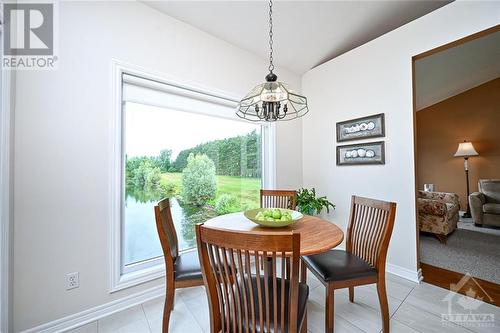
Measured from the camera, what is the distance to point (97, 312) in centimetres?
170

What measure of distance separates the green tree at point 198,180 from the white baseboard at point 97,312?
0.97 meters

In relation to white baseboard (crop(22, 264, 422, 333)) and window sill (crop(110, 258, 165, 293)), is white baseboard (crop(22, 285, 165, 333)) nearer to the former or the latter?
white baseboard (crop(22, 264, 422, 333))

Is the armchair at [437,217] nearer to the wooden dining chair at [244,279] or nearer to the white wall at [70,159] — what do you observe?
the wooden dining chair at [244,279]

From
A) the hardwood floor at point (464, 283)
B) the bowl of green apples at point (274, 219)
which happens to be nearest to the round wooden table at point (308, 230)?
the bowl of green apples at point (274, 219)

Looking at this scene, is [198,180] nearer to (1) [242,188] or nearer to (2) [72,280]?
(1) [242,188]

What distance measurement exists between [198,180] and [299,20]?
2.19m

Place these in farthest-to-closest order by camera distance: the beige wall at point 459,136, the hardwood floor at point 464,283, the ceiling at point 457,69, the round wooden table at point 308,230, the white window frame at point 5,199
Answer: the beige wall at point 459,136
the ceiling at point 457,69
the hardwood floor at point 464,283
the white window frame at point 5,199
the round wooden table at point 308,230

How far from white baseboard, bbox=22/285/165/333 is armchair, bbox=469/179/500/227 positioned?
574 centimetres

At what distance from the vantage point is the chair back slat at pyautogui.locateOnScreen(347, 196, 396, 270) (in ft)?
4.88

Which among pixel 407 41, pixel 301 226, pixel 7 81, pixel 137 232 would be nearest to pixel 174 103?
pixel 7 81

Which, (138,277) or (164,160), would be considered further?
(164,160)

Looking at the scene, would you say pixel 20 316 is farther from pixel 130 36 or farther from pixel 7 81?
pixel 130 36

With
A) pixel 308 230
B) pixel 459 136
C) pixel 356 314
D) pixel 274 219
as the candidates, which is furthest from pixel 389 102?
pixel 459 136

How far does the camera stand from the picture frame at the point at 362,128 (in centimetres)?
253
